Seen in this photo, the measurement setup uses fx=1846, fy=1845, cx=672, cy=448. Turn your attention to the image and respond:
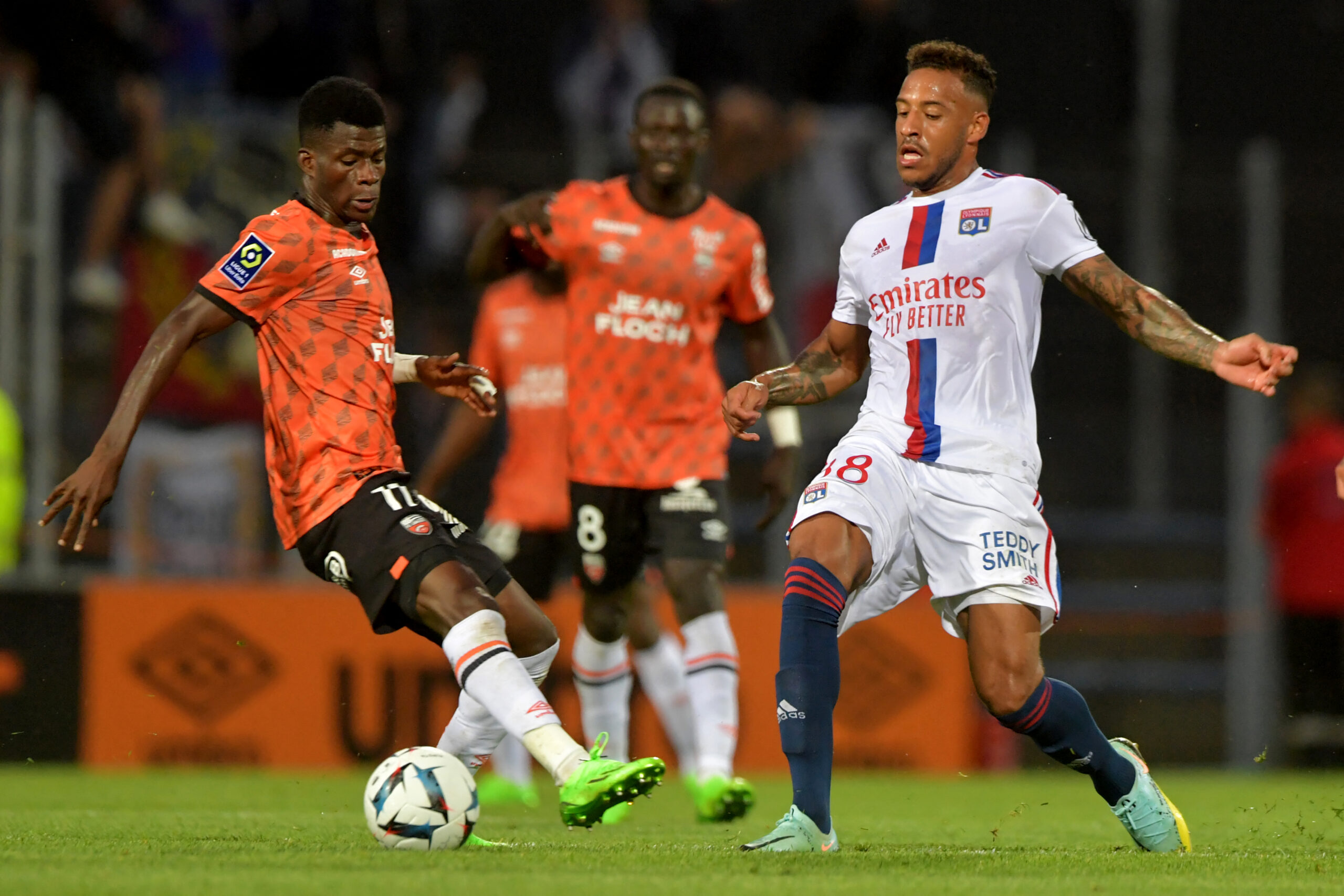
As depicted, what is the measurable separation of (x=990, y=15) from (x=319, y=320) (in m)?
10.0

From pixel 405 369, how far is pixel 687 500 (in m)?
1.74

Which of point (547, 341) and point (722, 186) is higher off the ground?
point (722, 186)

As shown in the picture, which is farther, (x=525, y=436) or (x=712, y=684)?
(x=525, y=436)

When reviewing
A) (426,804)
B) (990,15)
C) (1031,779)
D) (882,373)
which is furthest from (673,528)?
(990,15)

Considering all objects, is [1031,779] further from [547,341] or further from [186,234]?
[186,234]

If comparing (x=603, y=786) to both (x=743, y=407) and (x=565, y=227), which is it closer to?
(x=743, y=407)

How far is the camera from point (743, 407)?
5.06 m

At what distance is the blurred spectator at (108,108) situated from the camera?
1133 centimetres

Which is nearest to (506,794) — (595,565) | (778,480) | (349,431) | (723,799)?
(595,565)

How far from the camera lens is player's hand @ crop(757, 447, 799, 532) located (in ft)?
24.4

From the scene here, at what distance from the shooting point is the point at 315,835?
5730 mm

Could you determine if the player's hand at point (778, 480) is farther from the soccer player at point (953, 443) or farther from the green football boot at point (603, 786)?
the green football boot at point (603, 786)

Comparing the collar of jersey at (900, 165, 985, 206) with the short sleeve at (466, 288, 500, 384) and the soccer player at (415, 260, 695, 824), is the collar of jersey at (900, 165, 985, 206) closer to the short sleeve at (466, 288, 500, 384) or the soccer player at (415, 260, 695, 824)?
the soccer player at (415, 260, 695, 824)

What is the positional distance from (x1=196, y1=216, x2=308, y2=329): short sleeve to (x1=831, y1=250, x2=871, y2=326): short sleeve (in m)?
1.61
